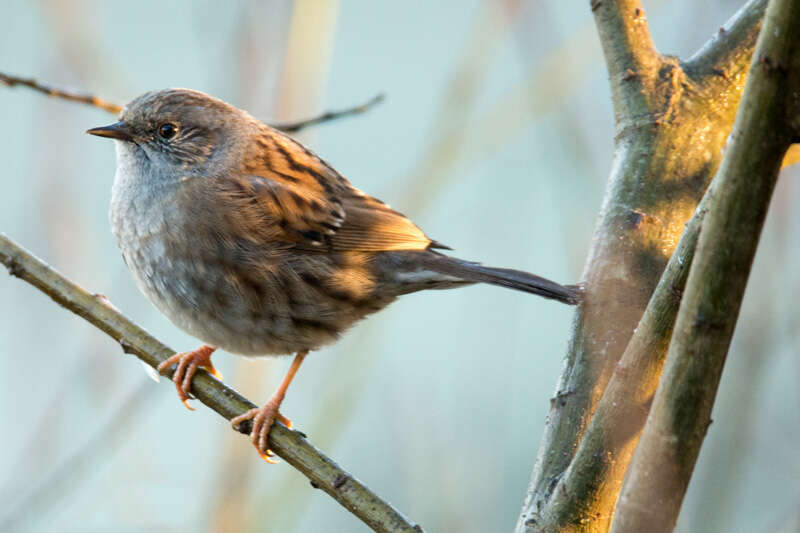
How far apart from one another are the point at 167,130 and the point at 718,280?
3061mm

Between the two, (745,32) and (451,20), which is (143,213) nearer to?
(745,32)

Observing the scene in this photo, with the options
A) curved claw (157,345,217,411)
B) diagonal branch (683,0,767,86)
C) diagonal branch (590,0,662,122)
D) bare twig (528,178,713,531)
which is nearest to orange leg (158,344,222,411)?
curved claw (157,345,217,411)

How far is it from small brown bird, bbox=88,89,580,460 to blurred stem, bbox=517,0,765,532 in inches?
34.6

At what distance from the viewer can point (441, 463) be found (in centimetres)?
390

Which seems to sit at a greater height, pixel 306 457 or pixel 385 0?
pixel 385 0

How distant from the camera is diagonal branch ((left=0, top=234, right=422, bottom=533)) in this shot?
8.03ft

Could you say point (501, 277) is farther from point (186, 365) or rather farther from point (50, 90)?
point (50, 90)

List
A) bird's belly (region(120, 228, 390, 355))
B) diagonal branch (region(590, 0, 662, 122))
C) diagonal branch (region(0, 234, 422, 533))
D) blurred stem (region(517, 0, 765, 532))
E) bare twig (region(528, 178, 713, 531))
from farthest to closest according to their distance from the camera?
bird's belly (region(120, 228, 390, 355)) < diagonal branch (region(590, 0, 662, 122)) < diagonal branch (region(0, 234, 422, 533)) < blurred stem (region(517, 0, 765, 532)) < bare twig (region(528, 178, 713, 531))

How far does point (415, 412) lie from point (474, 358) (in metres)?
0.40

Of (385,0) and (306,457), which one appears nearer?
(306,457)

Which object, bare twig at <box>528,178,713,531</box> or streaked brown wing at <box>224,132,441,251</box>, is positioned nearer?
bare twig at <box>528,178,713,531</box>

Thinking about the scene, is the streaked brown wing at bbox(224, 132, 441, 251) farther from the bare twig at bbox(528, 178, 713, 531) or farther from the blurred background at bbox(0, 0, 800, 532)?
the bare twig at bbox(528, 178, 713, 531)

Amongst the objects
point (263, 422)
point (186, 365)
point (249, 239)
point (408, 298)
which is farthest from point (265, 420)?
point (408, 298)

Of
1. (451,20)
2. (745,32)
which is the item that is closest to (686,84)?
(745,32)
